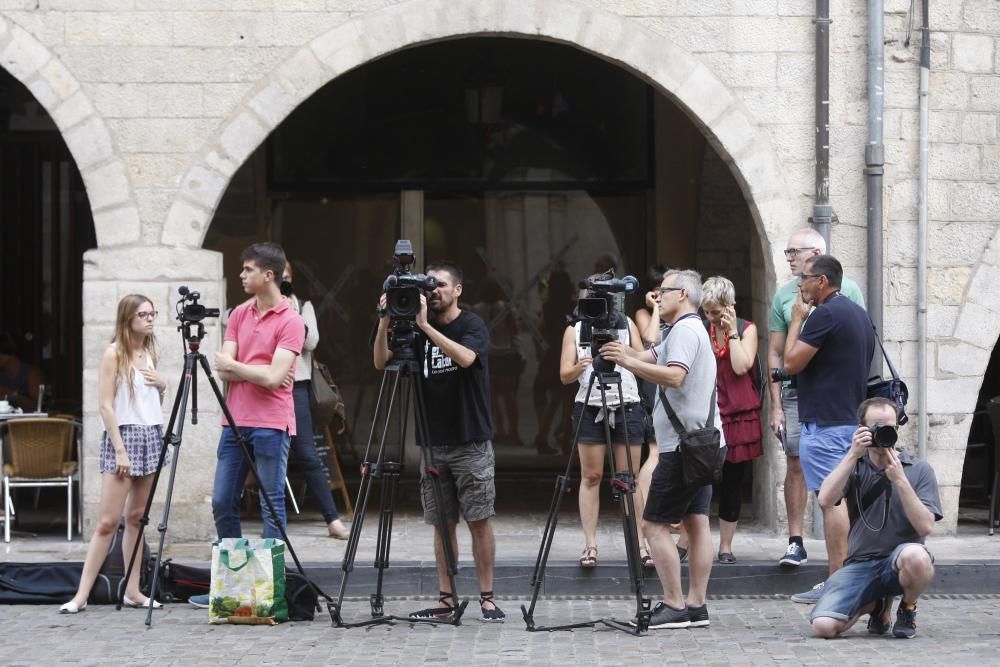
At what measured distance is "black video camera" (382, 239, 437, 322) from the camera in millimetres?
7266

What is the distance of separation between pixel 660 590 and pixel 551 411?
14.8ft

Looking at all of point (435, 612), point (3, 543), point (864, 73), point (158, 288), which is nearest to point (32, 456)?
point (3, 543)

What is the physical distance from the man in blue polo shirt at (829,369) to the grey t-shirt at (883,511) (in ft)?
1.34

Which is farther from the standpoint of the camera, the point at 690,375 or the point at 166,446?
the point at 166,446

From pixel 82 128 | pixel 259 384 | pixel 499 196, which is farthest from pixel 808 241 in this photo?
pixel 499 196

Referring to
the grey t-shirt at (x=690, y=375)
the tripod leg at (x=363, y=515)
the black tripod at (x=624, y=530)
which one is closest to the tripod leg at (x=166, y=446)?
the tripod leg at (x=363, y=515)

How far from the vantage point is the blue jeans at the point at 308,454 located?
377 inches

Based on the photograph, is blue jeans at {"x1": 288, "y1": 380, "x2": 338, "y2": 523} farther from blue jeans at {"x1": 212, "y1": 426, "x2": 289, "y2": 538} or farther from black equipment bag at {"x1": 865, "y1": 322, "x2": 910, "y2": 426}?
black equipment bag at {"x1": 865, "y1": 322, "x2": 910, "y2": 426}

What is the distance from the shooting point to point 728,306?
866 centimetres

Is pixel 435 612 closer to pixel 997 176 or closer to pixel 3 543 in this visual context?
pixel 3 543

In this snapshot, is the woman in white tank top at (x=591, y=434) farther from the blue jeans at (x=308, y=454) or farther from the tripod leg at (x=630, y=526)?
the blue jeans at (x=308, y=454)

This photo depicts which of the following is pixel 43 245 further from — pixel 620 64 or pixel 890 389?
pixel 890 389

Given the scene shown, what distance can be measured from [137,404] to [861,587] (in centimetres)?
362

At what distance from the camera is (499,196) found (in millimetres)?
12984
